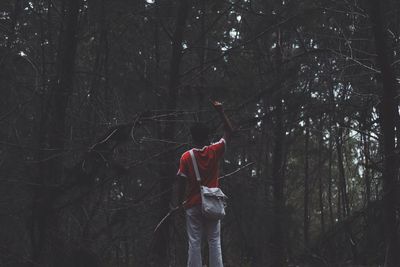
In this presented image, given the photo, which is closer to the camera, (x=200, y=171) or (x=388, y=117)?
(x=200, y=171)

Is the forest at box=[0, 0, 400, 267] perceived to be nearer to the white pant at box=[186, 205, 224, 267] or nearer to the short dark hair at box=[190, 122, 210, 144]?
the short dark hair at box=[190, 122, 210, 144]

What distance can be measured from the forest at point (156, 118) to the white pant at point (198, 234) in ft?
6.08

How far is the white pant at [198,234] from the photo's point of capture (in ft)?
19.7

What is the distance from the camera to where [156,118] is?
929cm

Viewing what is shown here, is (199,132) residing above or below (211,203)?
above

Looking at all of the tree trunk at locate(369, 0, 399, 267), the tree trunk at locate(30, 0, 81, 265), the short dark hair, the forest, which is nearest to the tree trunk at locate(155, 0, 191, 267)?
the forest

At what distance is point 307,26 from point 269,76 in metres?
1.83

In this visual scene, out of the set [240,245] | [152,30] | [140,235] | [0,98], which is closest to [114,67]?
[152,30]

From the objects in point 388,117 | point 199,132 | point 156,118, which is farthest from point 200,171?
point 388,117

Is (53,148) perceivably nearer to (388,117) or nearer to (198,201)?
(198,201)

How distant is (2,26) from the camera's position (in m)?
10.6

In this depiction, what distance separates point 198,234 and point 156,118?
3545 mm

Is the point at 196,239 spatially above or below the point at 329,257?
above

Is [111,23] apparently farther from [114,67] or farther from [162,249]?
[162,249]
